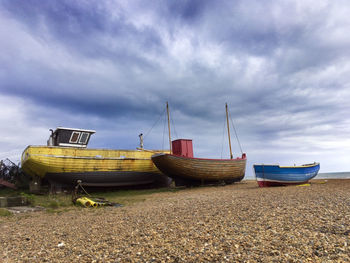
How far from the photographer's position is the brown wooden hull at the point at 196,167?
19.3 m

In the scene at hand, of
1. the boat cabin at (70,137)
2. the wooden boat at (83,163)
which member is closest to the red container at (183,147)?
the wooden boat at (83,163)

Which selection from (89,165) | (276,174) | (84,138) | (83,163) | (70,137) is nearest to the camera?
(276,174)

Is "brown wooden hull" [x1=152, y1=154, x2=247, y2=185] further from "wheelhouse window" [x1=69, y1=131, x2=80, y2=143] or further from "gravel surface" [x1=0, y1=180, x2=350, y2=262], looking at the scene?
"gravel surface" [x1=0, y1=180, x2=350, y2=262]

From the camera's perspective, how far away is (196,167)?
20.0 m

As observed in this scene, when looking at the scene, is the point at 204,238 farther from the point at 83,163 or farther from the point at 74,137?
the point at 74,137

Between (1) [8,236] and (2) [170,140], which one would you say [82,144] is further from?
(1) [8,236]

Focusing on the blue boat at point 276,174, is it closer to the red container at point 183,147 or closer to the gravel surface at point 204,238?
the red container at point 183,147

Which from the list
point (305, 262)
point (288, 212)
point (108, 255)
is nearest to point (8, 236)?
point (108, 255)

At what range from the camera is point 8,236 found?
653cm

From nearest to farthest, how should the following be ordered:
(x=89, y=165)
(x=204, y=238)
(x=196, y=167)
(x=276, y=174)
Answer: (x=204, y=238)
(x=276, y=174)
(x=89, y=165)
(x=196, y=167)

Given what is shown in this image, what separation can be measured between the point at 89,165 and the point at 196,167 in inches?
378

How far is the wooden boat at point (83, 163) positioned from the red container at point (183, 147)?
286 cm

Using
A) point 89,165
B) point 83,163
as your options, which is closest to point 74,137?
point 83,163

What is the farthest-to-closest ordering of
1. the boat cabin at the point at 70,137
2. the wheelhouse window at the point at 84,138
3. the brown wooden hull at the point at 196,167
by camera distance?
the wheelhouse window at the point at 84,138 < the boat cabin at the point at 70,137 < the brown wooden hull at the point at 196,167
